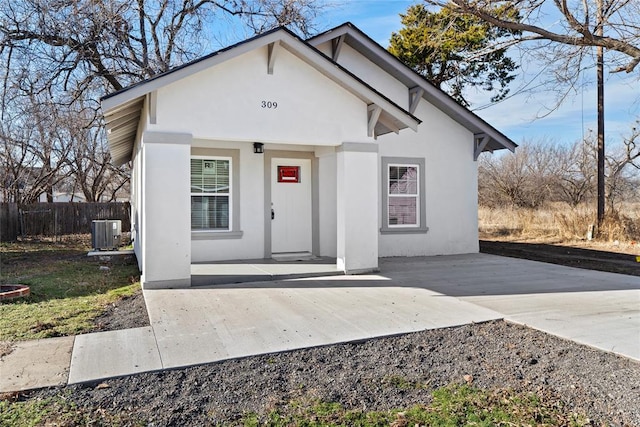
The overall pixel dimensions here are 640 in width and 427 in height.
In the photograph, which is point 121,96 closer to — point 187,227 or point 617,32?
point 187,227

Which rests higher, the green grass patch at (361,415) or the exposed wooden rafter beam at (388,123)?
the exposed wooden rafter beam at (388,123)

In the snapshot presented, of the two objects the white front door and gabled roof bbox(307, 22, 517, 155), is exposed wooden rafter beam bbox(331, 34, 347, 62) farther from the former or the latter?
the white front door

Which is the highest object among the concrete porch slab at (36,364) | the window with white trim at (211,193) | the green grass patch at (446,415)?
the window with white trim at (211,193)

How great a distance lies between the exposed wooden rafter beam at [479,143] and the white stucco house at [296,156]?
40 mm

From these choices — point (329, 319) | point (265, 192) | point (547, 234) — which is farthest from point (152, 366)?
point (547, 234)

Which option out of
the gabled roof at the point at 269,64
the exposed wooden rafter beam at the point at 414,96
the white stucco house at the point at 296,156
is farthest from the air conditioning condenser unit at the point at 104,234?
the exposed wooden rafter beam at the point at 414,96

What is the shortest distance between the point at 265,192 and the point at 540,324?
6.69m

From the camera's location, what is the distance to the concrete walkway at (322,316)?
172 inches

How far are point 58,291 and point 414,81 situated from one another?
30.9ft

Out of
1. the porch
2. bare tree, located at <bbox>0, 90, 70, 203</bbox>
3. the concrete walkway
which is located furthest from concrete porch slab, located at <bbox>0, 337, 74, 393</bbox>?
bare tree, located at <bbox>0, 90, 70, 203</bbox>

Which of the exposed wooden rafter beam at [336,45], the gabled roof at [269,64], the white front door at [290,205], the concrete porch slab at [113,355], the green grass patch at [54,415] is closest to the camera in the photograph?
the green grass patch at [54,415]

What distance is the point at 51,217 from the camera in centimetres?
1881

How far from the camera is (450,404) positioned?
11.6 feet

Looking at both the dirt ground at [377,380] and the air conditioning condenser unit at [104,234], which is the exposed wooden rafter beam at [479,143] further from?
the air conditioning condenser unit at [104,234]
